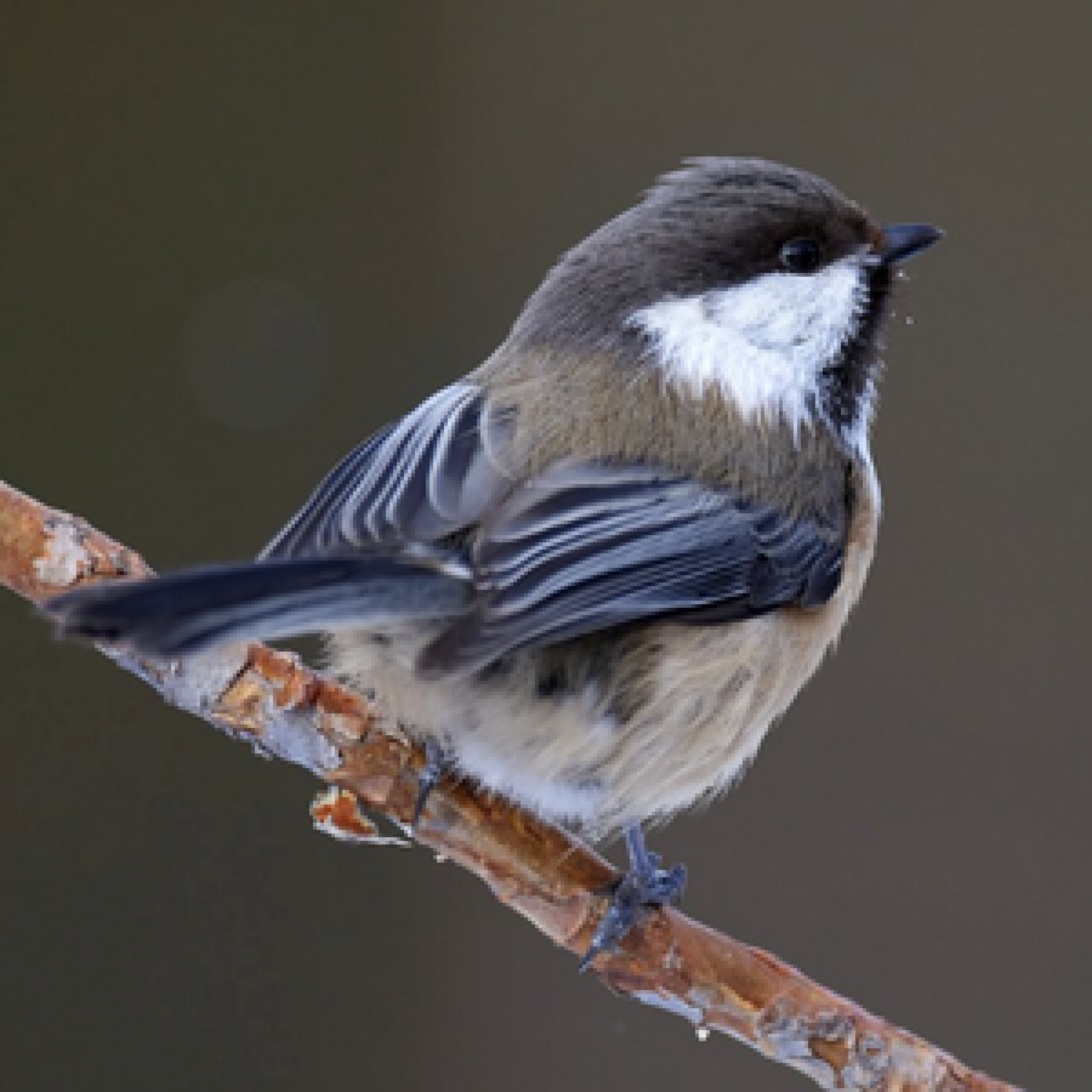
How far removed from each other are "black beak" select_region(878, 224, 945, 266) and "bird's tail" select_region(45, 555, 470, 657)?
0.68m

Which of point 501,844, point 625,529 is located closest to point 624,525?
point 625,529

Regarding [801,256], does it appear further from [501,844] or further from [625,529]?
[501,844]

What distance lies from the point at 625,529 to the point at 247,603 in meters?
0.39

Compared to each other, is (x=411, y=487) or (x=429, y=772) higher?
(x=411, y=487)

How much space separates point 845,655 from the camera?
2684 millimetres

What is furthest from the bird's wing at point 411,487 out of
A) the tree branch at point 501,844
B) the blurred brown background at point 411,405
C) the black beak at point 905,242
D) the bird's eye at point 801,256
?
the blurred brown background at point 411,405

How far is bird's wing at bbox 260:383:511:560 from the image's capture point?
130 cm

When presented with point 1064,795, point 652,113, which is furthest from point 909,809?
point 652,113

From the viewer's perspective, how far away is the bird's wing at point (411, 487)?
1.30 metres

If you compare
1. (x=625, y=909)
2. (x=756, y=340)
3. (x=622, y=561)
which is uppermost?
(x=756, y=340)

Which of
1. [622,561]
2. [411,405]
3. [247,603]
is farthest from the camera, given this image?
[411,405]

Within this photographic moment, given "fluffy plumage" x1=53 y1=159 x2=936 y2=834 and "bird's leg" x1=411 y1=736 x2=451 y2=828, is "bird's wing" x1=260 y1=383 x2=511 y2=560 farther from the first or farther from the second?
"bird's leg" x1=411 y1=736 x2=451 y2=828

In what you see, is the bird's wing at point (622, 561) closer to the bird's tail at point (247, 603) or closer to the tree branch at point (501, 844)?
the bird's tail at point (247, 603)

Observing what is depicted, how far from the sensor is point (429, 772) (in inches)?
53.1
